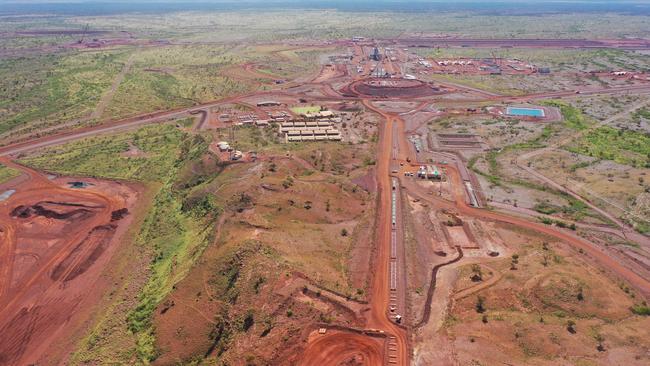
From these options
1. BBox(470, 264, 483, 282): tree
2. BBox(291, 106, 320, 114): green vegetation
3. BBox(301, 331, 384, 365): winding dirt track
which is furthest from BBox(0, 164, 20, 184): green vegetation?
BBox(470, 264, 483, 282): tree

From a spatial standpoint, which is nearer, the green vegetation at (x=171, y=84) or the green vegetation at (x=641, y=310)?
the green vegetation at (x=641, y=310)

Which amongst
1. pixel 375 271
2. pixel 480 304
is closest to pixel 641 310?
pixel 480 304

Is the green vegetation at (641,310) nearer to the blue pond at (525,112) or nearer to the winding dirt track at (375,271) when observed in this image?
the winding dirt track at (375,271)

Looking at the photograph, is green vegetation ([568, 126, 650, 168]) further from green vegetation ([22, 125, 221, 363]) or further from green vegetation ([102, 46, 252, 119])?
green vegetation ([102, 46, 252, 119])

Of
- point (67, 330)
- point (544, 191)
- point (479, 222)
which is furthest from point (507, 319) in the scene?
point (67, 330)

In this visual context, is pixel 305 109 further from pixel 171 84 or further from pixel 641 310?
pixel 641 310

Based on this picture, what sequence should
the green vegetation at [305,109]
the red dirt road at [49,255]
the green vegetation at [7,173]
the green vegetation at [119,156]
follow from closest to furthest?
the red dirt road at [49,255]
the green vegetation at [7,173]
the green vegetation at [119,156]
the green vegetation at [305,109]

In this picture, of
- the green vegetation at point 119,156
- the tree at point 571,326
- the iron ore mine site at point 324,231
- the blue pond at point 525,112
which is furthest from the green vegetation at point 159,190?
the blue pond at point 525,112
